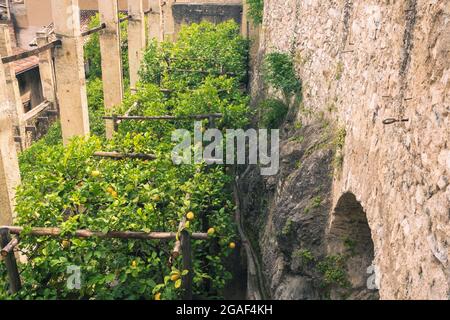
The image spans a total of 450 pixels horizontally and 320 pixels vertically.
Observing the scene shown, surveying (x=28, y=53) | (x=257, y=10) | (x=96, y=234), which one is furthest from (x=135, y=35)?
(x=96, y=234)

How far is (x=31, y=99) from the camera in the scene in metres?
19.5

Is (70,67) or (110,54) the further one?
(110,54)

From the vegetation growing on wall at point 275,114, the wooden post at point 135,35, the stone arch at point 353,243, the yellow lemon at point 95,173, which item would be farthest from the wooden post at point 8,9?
the stone arch at point 353,243

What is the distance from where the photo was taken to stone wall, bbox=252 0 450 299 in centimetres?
326

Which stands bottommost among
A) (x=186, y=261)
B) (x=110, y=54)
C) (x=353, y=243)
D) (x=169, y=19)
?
(x=353, y=243)

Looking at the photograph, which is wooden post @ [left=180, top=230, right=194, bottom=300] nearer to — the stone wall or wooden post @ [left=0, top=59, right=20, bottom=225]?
the stone wall

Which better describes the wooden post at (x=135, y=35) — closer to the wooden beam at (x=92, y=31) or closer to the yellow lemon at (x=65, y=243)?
the wooden beam at (x=92, y=31)

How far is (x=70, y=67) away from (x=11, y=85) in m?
5.90

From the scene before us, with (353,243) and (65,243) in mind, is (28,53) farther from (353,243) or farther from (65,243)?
(353,243)

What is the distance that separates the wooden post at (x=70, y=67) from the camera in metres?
8.20

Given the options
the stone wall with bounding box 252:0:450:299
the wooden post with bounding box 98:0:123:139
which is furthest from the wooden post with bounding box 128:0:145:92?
the stone wall with bounding box 252:0:450:299

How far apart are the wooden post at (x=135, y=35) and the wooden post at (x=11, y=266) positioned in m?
9.55

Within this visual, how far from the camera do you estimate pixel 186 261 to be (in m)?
4.55
